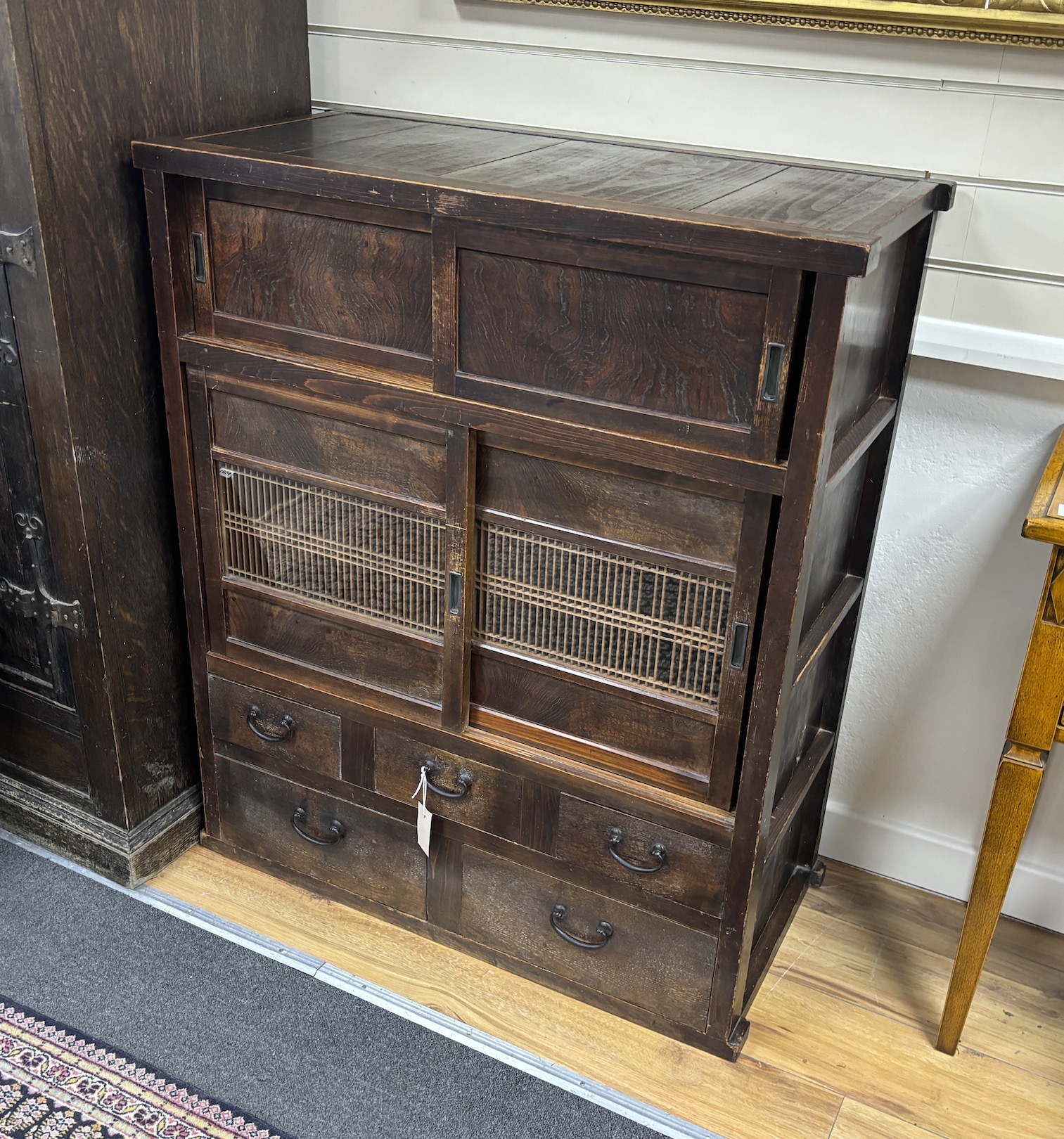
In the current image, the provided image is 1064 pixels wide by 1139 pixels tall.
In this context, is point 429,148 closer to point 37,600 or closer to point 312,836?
point 37,600

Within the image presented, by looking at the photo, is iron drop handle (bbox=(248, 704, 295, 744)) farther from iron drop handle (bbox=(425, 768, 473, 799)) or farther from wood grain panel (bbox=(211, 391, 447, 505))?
wood grain panel (bbox=(211, 391, 447, 505))

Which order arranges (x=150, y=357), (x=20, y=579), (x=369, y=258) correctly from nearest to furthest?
(x=369, y=258)
(x=150, y=357)
(x=20, y=579)

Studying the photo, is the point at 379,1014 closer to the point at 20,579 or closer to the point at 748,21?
Answer: the point at 20,579

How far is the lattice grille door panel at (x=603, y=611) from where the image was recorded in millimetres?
1612

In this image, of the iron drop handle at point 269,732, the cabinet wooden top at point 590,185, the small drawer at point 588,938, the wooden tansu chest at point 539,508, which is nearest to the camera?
the cabinet wooden top at point 590,185

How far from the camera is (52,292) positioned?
67.1 inches

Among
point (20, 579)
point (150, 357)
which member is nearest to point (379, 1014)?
point (20, 579)

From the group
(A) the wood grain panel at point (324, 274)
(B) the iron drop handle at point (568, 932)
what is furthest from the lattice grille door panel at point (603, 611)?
(B) the iron drop handle at point (568, 932)

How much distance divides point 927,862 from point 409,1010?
1035mm

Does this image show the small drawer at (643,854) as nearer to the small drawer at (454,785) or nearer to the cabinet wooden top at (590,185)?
the small drawer at (454,785)

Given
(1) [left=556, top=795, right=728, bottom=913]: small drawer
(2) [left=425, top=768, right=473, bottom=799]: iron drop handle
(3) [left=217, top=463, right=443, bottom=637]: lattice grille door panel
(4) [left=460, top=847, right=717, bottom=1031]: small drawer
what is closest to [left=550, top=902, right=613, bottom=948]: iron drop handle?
(4) [left=460, top=847, right=717, bottom=1031]: small drawer

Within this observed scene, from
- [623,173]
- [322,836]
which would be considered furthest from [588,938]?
[623,173]

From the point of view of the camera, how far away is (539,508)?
166cm

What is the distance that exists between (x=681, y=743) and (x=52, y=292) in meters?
1.16
